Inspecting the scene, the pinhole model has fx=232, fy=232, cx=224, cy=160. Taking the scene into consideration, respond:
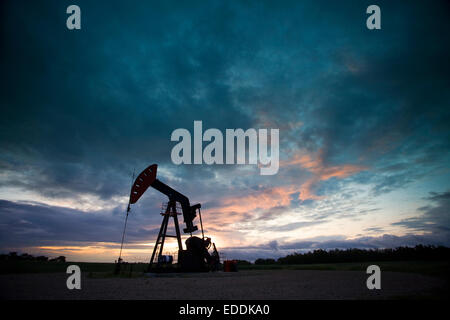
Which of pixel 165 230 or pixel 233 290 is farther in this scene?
pixel 165 230

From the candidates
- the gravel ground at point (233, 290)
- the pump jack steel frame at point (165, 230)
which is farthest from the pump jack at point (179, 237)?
the gravel ground at point (233, 290)

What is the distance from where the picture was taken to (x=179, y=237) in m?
22.2

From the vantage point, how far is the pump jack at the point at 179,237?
67.8ft

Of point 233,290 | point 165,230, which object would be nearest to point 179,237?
point 165,230

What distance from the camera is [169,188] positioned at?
2317cm

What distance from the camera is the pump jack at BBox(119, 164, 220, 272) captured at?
20.7 meters

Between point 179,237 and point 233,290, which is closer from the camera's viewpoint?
point 233,290

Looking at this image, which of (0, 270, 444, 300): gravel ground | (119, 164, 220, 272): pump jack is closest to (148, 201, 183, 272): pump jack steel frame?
(119, 164, 220, 272): pump jack

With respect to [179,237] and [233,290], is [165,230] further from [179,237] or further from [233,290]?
[233,290]

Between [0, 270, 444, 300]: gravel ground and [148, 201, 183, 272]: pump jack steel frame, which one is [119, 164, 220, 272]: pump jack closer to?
[148, 201, 183, 272]: pump jack steel frame

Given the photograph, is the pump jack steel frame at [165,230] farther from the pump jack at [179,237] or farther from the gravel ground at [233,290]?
the gravel ground at [233,290]
